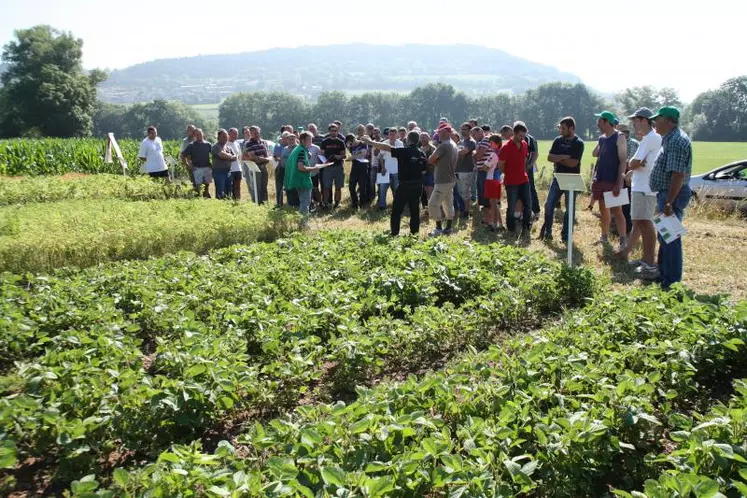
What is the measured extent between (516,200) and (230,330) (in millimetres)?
6837

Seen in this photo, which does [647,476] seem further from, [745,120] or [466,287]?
[745,120]

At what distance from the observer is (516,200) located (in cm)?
1039

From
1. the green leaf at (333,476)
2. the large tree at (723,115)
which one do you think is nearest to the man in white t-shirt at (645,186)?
the green leaf at (333,476)

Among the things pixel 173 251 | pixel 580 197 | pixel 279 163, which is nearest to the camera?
pixel 173 251

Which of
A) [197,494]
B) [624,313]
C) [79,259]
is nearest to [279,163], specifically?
[79,259]

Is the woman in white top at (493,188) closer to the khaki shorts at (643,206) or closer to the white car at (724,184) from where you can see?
the khaki shorts at (643,206)

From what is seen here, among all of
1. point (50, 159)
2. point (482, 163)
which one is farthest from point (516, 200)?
point (50, 159)

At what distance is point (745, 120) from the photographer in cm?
7519

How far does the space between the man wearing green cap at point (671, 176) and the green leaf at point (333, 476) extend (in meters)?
5.63

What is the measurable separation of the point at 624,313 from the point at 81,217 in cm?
852

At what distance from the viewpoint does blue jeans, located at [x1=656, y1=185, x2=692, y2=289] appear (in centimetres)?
694

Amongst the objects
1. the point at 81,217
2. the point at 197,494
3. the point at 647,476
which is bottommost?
the point at 647,476

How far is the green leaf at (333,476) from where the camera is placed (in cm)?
260

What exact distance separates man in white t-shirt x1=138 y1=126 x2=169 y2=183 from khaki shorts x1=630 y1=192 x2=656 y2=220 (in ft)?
35.5
